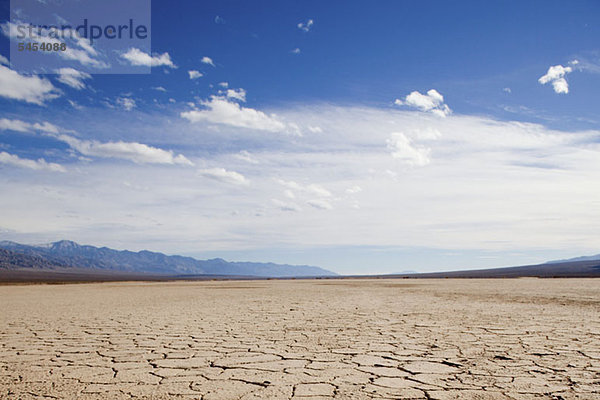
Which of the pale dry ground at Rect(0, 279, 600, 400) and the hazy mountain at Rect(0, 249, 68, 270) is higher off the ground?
the pale dry ground at Rect(0, 279, 600, 400)

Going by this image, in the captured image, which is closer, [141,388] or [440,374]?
[141,388]

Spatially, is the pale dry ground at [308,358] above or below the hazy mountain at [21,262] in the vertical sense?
above

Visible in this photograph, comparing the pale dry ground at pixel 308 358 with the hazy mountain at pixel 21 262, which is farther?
the hazy mountain at pixel 21 262

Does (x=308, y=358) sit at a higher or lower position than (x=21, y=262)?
higher

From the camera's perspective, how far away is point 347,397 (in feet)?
8.85

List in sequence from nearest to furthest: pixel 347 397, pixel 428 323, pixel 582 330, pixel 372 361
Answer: pixel 347 397 < pixel 372 361 < pixel 582 330 < pixel 428 323

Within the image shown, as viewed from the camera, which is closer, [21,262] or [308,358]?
[308,358]

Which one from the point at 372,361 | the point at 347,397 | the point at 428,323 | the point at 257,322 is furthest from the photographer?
the point at 257,322

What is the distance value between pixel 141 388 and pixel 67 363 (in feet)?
4.16

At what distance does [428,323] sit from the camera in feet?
19.5

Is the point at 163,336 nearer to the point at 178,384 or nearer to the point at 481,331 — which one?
the point at 178,384

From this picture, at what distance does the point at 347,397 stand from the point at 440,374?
93cm

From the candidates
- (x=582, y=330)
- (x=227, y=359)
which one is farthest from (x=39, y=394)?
(x=582, y=330)

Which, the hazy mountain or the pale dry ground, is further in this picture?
the hazy mountain
